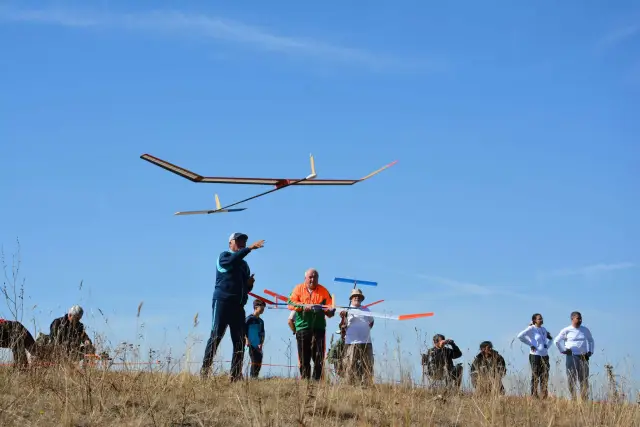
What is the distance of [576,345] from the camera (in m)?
13.1

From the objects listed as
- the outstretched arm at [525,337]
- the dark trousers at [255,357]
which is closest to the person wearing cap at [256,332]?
the dark trousers at [255,357]

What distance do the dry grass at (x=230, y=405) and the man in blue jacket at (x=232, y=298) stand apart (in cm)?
39

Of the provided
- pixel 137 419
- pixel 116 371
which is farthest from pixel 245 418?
pixel 116 371

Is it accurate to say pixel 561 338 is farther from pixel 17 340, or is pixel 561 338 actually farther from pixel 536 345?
pixel 17 340

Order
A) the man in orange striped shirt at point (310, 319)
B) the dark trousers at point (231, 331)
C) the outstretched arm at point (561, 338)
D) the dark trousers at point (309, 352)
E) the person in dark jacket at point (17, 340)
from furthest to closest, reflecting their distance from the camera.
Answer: the outstretched arm at point (561, 338)
the man in orange striped shirt at point (310, 319)
the dark trousers at point (309, 352)
the dark trousers at point (231, 331)
the person in dark jacket at point (17, 340)

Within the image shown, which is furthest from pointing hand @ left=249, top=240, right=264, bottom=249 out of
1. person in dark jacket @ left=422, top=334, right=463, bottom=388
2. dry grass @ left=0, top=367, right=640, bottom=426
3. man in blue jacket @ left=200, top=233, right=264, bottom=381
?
person in dark jacket @ left=422, top=334, right=463, bottom=388

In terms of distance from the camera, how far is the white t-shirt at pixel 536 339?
1321cm

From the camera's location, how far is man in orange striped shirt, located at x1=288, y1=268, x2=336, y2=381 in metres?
11.1

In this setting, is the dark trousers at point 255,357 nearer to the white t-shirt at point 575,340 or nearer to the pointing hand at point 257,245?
the pointing hand at point 257,245

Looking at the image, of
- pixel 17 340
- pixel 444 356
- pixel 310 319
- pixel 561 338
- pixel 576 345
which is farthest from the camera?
pixel 561 338

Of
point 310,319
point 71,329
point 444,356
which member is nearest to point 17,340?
point 71,329

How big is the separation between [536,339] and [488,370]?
199 centimetres

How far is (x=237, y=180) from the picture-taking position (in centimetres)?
1156

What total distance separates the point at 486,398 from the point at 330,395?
2.22 metres
